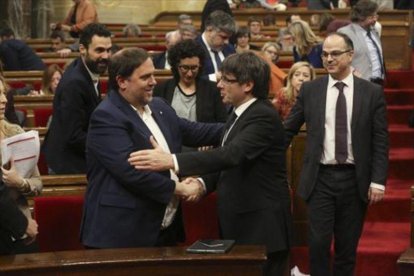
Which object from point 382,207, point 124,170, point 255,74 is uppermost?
point 255,74

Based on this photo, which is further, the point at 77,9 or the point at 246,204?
the point at 77,9

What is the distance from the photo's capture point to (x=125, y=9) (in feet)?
59.0

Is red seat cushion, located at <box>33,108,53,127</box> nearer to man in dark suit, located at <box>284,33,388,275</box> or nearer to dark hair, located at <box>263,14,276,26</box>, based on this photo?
man in dark suit, located at <box>284,33,388,275</box>

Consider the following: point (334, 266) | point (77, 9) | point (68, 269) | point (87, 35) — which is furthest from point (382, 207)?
point (77, 9)

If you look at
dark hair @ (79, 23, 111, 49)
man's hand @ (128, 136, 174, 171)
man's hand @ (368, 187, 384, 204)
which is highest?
dark hair @ (79, 23, 111, 49)

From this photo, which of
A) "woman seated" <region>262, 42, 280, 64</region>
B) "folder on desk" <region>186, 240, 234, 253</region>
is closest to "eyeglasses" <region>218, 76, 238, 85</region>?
"folder on desk" <region>186, 240, 234, 253</region>

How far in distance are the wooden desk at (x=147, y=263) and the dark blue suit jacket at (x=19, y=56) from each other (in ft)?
25.1

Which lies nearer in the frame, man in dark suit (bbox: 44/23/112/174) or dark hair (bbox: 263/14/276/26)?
man in dark suit (bbox: 44/23/112/174)

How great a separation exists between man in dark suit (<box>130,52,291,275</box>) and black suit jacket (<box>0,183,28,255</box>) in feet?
2.41

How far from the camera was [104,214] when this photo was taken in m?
4.32

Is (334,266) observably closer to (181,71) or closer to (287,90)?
(181,71)

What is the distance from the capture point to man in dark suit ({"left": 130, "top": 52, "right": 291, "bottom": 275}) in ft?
14.4

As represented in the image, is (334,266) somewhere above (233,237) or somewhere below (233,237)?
below

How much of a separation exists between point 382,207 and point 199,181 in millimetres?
2934
